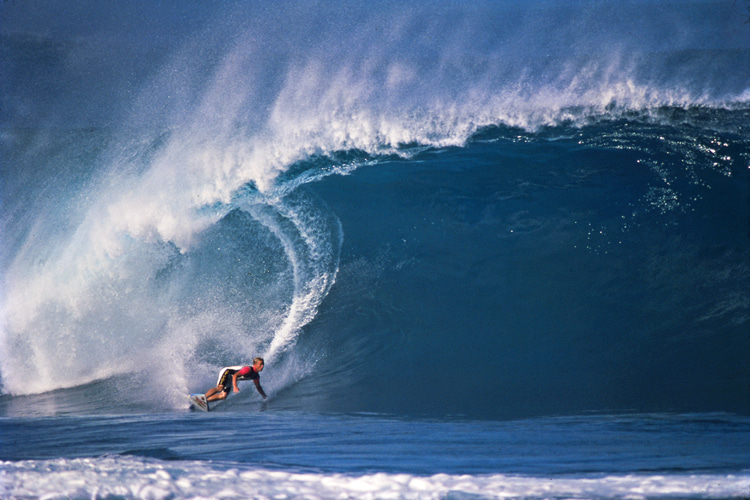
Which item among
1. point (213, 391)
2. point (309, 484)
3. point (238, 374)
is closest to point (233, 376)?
point (238, 374)

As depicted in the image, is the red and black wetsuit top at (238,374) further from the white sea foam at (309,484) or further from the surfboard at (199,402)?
the white sea foam at (309,484)

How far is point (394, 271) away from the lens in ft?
17.2

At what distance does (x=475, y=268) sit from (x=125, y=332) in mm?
4039

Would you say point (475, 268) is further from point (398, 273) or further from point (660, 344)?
point (660, 344)

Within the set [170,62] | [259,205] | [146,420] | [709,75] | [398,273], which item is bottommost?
[146,420]

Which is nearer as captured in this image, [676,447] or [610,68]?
[676,447]

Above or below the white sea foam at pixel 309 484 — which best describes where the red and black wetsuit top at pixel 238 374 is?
above

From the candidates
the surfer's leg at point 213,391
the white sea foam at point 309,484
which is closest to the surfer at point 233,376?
the surfer's leg at point 213,391

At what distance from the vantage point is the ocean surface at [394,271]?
344cm

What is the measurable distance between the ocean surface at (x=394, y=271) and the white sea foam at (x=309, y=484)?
0.05 meters

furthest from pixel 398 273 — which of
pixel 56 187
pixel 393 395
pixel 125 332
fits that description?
pixel 56 187

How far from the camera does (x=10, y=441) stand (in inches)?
130

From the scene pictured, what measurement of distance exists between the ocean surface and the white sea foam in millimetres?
54

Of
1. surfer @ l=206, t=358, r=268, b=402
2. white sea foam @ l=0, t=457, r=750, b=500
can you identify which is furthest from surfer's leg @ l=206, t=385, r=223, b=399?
white sea foam @ l=0, t=457, r=750, b=500
